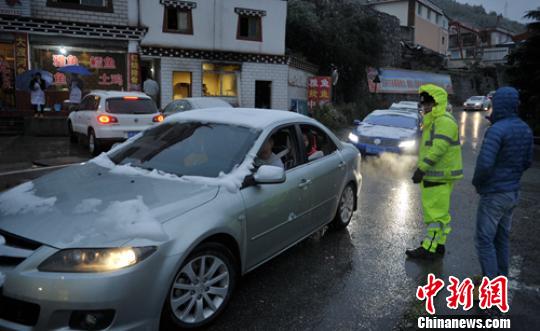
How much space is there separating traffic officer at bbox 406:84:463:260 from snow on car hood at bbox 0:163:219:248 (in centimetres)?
245

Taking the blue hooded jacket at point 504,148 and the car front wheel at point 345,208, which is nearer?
the blue hooded jacket at point 504,148

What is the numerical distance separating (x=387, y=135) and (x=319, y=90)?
14553 millimetres

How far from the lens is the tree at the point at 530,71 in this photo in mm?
21312

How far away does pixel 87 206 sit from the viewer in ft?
10.3

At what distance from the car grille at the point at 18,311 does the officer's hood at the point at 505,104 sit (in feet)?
12.2

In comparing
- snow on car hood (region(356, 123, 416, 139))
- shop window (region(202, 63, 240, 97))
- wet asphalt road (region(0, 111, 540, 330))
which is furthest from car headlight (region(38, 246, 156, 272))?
shop window (region(202, 63, 240, 97))

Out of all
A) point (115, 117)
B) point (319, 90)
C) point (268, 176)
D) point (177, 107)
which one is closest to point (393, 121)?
point (177, 107)

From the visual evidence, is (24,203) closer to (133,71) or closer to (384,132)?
(384,132)

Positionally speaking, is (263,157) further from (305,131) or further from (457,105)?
(457,105)

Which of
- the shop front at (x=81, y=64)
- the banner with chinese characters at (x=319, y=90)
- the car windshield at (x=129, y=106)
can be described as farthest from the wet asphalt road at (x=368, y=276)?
the banner with chinese characters at (x=319, y=90)

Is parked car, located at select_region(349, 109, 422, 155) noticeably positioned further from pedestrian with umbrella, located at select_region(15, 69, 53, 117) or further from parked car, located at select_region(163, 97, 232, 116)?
pedestrian with umbrella, located at select_region(15, 69, 53, 117)

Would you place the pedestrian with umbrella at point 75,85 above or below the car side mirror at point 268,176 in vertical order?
above

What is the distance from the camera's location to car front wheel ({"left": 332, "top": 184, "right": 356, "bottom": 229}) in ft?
18.4

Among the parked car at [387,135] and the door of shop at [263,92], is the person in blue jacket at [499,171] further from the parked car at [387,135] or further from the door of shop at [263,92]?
the door of shop at [263,92]
